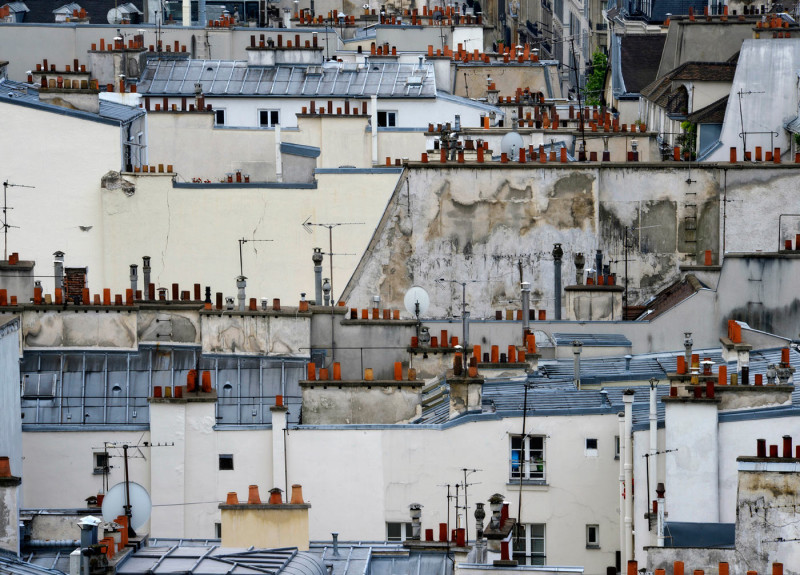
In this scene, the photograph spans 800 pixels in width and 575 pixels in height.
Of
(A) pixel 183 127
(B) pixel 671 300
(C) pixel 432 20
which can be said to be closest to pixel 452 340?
(B) pixel 671 300

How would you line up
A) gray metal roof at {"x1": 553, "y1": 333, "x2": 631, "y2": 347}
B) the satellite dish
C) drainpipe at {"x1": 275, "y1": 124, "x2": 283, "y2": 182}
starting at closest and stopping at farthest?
gray metal roof at {"x1": 553, "y1": 333, "x2": 631, "y2": 347} < drainpipe at {"x1": 275, "y1": 124, "x2": 283, "y2": 182} < the satellite dish

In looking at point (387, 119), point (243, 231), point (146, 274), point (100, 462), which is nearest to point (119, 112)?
point (243, 231)

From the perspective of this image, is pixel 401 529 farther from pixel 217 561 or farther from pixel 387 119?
Result: pixel 387 119

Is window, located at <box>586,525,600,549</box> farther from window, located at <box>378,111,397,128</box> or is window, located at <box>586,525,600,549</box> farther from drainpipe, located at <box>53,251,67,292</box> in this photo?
window, located at <box>378,111,397,128</box>

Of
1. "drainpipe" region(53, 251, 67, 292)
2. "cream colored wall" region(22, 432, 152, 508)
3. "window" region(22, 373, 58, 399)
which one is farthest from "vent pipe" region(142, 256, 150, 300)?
"cream colored wall" region(22, 432, 152, 508)

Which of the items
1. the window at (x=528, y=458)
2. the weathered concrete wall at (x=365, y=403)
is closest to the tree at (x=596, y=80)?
the weathered concrete wall at (x=365, y=403)
